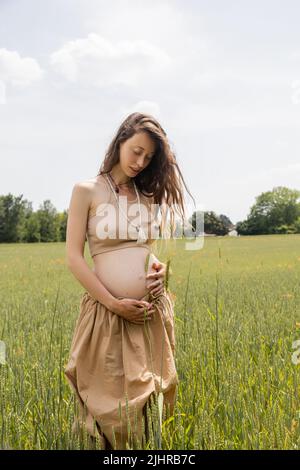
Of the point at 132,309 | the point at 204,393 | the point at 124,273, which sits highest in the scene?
the point at 124,273

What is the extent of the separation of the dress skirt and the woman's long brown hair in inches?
16.8

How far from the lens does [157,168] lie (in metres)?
2.28

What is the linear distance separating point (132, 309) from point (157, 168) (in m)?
0.62

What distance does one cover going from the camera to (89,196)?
2.15 m

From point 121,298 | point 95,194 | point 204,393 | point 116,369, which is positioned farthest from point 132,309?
point 204,393

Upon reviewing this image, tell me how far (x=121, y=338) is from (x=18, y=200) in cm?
4933

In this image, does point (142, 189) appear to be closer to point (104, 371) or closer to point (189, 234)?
point (189, 234)

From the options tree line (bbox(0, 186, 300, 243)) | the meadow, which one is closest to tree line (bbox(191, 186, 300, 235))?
tree line (bbox(0, 186, 300, 243))

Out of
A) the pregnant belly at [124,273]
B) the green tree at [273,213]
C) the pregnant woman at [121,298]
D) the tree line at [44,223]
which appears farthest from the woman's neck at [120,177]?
the green tree at [273,213]

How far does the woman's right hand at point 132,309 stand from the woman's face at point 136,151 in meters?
0.53

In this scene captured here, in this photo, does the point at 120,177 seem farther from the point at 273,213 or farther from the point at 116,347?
the point at 273,213

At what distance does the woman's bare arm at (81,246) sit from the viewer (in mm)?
2062
